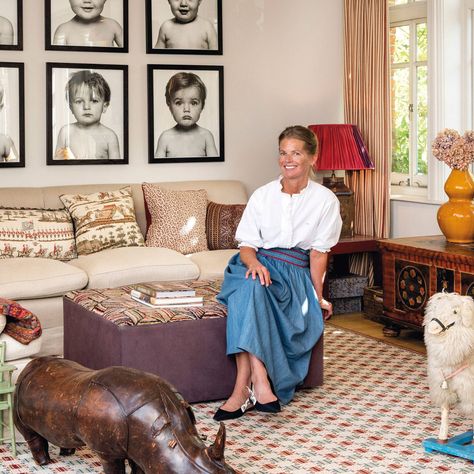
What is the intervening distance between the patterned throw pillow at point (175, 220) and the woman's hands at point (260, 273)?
1706mm

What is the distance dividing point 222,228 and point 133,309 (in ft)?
6.07

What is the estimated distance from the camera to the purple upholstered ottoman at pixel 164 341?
13.3 ft

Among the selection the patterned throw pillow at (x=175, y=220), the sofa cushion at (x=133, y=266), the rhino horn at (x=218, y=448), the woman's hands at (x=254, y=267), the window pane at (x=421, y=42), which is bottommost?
the rhino horn at (x=218, y=448)

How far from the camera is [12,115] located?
Answer: 19.1 ft

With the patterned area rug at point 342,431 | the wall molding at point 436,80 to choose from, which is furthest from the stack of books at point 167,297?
the wall molding at point 436,80

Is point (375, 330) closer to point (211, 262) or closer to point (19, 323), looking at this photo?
point (211, 262)

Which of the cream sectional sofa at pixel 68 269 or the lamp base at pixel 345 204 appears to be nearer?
the cream sectional sofa at pixel 68 269

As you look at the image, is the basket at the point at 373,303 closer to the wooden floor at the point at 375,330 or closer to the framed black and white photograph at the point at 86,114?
the wooden floor at the point at 375,330

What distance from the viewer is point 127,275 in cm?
520

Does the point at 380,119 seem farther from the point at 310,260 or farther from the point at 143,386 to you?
the point at 143,386

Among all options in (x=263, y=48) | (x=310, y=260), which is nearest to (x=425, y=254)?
(x=310, y=260)

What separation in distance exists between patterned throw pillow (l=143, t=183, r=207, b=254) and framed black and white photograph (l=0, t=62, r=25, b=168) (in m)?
0.82

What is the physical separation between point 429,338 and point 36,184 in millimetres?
3163

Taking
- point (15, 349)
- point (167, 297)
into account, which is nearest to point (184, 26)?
point (167, 297)
